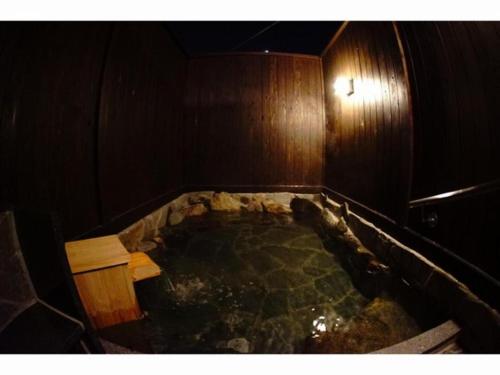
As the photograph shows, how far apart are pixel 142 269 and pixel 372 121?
16.8 feet

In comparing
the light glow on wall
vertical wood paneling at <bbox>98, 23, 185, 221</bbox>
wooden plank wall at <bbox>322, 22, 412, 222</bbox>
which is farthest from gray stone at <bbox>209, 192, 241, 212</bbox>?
the light glow on wall

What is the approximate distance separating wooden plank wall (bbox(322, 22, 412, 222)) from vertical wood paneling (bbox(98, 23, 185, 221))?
15.3 feet

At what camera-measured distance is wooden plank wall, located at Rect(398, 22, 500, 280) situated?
9.29 feet

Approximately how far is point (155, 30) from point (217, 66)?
2608 mm

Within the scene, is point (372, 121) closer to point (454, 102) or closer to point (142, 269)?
point (454, 102)

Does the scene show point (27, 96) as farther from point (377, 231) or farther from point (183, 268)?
point (377, 231)

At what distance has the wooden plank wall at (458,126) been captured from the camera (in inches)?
111

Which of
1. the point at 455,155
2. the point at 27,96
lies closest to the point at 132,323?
the point at 27,96

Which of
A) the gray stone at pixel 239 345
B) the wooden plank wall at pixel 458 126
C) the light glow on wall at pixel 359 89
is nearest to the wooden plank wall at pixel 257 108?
the light glow on wall at pixel 359 89

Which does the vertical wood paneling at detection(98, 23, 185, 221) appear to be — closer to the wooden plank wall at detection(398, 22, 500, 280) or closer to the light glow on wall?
the light glow on wall

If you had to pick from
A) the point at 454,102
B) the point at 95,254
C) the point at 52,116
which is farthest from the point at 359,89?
the point at 95,254

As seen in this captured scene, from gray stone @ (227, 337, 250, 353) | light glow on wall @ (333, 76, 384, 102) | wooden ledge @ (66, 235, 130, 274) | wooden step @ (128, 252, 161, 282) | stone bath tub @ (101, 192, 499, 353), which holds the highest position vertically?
light glow on wall @ (333, 76, 384, 102)

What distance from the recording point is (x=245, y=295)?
392 centimetres

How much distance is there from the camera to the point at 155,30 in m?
6.15
